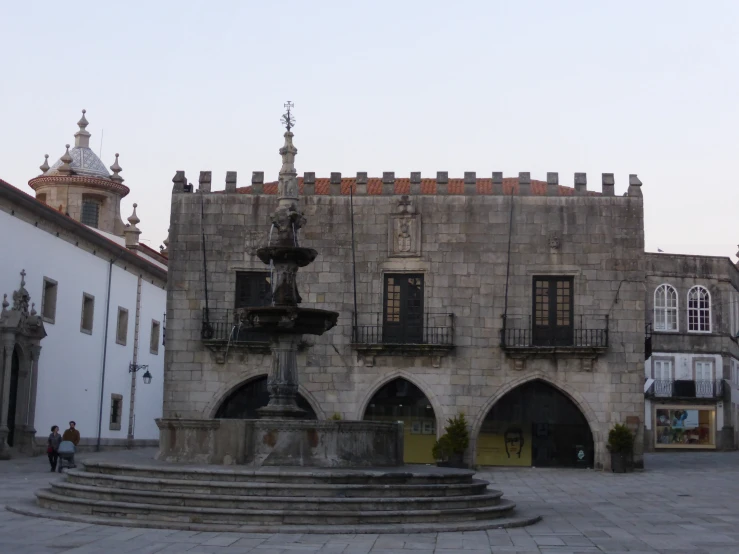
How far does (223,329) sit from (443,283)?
5784 mm

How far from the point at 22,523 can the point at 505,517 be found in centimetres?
617

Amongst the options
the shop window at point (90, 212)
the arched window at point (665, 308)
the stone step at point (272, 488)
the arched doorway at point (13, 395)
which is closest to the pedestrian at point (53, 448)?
the arched doorway at point (13, 395)

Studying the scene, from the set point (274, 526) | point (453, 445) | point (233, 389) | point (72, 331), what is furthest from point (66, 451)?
point (72, 331)

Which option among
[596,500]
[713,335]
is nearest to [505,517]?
[596,500]

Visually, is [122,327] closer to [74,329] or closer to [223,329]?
[74,329]

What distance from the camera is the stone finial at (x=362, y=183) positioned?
27828 millimetres

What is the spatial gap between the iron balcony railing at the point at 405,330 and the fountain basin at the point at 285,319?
1059 centimetres

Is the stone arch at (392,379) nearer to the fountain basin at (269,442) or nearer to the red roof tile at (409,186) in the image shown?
the red roof tile at (409,186)

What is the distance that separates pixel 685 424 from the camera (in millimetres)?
43156

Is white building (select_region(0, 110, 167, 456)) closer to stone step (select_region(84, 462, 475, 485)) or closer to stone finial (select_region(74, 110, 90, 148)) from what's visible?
stone finial (select_region(74, 110, 90, 148))

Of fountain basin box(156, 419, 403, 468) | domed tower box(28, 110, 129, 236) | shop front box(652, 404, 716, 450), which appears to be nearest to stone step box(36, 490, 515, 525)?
fountain basin box(156, 419, 403, 468)

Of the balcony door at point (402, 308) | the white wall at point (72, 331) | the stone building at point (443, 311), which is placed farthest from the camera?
the white wall at point (72, 331)

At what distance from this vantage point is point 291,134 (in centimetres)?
2859

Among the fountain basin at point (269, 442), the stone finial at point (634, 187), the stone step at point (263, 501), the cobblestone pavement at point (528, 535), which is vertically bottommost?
the cobblestone pavement at point (528, 535)
